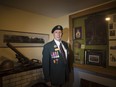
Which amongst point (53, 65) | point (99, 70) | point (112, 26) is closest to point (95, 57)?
point (99, 70)

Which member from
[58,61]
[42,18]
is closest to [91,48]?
[58,61]

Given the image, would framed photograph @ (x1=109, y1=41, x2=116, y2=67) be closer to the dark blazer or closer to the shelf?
the shelf

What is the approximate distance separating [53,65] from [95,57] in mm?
784

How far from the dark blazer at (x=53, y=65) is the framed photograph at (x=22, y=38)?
20.9 inches

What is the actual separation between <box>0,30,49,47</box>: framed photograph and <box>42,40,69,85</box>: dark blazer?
0.53 m

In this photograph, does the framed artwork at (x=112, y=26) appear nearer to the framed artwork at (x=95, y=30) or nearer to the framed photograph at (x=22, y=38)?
the framed artwork at (x=95, y=30)

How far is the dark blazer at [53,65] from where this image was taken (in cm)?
167

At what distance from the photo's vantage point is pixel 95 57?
1807 mm

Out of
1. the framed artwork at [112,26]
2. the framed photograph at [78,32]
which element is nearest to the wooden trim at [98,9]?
the framed artwork at [112,26]

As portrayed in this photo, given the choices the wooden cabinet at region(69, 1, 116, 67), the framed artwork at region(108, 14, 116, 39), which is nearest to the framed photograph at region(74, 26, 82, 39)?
the wooden cabinet at region(69, 1, 116, 67)

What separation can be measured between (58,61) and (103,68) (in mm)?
777

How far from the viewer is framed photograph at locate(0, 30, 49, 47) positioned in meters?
1.73

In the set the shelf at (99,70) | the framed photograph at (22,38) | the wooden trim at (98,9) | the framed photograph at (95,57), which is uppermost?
the wooden trim at (98,9)

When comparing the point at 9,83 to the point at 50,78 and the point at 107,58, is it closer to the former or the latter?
the point at 50,78
